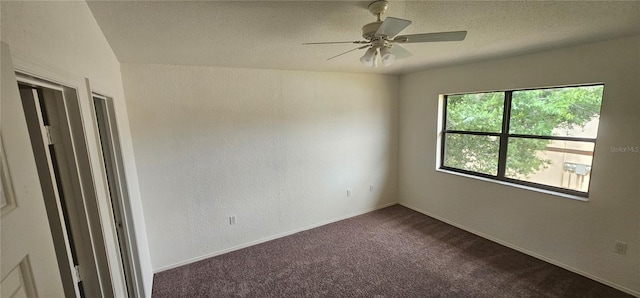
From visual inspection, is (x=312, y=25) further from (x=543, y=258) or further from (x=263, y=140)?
(x=543, y=258)

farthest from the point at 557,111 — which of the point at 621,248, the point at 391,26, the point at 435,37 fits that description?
the point at 391,26

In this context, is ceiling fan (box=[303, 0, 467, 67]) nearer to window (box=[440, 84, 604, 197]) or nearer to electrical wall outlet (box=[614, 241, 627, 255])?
window (box=[440, 84, 604, 197])

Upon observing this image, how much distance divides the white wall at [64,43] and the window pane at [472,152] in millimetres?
3973

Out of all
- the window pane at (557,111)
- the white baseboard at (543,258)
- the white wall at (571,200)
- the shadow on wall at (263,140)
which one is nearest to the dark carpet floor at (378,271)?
the white baseboard at (543,258)

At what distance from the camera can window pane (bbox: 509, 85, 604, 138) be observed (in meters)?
2.51

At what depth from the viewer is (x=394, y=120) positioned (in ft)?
14.5

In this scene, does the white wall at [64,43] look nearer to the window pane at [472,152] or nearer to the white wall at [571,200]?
the white wall at [571,200]

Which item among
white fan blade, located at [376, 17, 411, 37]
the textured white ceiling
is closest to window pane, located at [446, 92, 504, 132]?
the textured white ceiling

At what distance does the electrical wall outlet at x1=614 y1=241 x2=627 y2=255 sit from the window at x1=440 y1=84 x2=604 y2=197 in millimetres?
493

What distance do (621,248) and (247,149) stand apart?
12.8ft

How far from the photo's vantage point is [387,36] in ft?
5.36

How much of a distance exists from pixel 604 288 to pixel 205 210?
13.6ft

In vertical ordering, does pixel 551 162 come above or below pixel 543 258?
above

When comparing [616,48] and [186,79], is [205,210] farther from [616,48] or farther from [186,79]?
[616,48]
